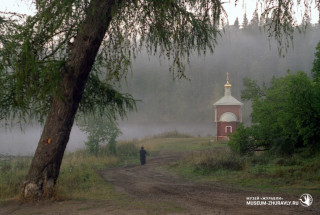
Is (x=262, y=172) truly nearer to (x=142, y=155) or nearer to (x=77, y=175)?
(x=77, y=175)

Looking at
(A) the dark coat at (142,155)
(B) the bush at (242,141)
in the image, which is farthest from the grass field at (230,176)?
(A) the dark coat at (142,155)

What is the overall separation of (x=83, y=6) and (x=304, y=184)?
10.1 meters

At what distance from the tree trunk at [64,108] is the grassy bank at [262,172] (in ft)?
24.2

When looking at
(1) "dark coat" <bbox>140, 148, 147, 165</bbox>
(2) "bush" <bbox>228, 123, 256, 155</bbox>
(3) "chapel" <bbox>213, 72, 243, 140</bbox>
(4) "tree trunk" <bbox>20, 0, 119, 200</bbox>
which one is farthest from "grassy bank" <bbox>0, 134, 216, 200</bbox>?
(2) "bush" <bbox>228, 123, 256, 155</bbox>

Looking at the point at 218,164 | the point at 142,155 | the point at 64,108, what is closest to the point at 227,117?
the point at 142,155

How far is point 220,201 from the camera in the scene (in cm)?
846

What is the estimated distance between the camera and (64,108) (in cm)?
800

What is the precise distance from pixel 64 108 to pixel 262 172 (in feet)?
34.3

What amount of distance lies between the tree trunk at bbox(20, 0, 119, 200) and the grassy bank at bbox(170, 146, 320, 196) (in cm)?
737

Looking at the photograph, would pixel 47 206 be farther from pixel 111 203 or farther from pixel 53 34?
pixel 53 34

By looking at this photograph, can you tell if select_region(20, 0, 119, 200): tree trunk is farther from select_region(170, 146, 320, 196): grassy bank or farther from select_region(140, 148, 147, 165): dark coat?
select_region(140, 148, 147, 165): dark coat

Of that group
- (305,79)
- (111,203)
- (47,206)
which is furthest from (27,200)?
(305,79)

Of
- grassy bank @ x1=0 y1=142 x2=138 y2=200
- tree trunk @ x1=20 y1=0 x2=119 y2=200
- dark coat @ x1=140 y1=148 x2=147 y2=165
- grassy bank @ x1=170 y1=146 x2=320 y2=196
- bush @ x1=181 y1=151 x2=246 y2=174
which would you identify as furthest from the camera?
dark coat @ x1=140 y1=148 x2=147 y2=165

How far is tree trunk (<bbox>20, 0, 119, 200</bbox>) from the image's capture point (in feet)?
25.7
